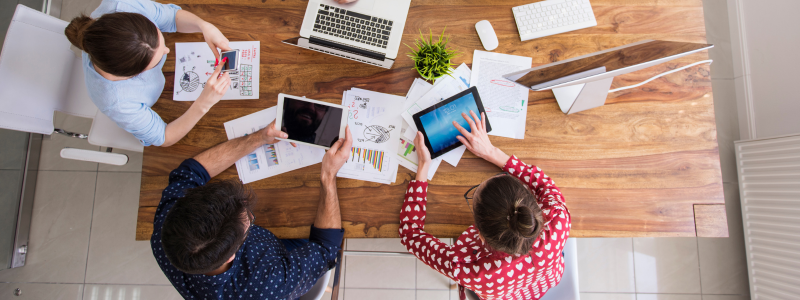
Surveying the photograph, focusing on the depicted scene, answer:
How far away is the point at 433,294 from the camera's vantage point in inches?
87.1

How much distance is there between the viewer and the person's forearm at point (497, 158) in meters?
1.41

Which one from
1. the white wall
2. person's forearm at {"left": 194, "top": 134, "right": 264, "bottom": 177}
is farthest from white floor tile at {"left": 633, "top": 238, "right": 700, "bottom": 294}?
person's forearm at {"left": 194, "top": 134, "right": 264, "bottom": 177}

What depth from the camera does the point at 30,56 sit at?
139 cm

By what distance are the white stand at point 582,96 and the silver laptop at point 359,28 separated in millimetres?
703

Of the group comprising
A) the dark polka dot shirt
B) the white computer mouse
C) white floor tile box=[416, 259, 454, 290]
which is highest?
the white computer mouse

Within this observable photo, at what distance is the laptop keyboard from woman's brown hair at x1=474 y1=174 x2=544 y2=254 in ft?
2.34

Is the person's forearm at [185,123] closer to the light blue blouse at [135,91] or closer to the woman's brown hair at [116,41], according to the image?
the light blue blouse at [135,91]

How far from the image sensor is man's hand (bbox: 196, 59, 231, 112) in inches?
53.1

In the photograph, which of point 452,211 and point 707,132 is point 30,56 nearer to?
point 452,211

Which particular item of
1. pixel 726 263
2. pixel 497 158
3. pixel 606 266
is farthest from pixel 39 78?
pixel 726 263

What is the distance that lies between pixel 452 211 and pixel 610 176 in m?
0.66

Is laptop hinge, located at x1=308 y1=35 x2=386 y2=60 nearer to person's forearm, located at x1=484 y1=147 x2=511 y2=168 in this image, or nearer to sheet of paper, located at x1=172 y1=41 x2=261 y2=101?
sheet of paper, located at x1=172 y1=41 x2=261 y2=101

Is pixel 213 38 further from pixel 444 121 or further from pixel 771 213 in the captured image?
pixel 771 213

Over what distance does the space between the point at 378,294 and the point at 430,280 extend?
1.11ft
